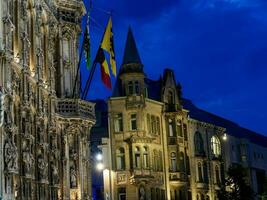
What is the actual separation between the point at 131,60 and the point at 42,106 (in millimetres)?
19945

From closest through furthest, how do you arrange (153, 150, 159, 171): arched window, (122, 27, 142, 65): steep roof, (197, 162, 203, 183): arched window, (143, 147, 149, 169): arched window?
(143, 147, 149, 169): arched window < (153, 150, 159, 171): arched window < (122, 27, 142, 65): steep roof < (197, 162, 203, 183): arched window

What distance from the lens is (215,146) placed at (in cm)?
6881

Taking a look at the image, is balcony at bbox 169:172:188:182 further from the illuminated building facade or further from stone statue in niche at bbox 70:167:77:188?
stone statue in niche at bbox 70:167:77:188

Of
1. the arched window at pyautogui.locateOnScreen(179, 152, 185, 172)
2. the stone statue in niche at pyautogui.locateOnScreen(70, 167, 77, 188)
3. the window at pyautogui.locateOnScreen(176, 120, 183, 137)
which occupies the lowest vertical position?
the stone statue in niche at pyautogui.locateOnScreen(70, 167, 77, 188)

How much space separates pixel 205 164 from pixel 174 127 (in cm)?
668

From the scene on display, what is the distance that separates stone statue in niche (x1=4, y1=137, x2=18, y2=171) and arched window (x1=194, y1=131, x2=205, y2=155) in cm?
3306

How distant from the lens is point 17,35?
37.4 metres

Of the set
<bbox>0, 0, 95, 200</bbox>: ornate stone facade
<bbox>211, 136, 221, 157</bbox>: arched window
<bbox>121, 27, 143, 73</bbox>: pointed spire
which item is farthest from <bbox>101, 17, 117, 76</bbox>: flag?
<bbox>211, 136, 221, 157</bbox>: arched window

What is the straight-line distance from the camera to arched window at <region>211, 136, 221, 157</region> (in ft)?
224

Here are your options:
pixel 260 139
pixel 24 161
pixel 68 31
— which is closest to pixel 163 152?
pixel 68 31

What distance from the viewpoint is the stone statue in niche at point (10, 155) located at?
109 ft

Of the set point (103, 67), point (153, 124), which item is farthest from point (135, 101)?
point (103, 67)

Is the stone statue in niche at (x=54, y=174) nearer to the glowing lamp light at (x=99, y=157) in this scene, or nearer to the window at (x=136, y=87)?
the glowing lamp light at (x=99, y=157)

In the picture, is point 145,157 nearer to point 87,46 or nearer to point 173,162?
point 173,162
